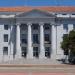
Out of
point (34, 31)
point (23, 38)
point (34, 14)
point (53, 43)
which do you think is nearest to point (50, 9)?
point (34, 14)

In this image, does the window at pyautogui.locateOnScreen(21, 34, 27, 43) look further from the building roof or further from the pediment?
the building roof

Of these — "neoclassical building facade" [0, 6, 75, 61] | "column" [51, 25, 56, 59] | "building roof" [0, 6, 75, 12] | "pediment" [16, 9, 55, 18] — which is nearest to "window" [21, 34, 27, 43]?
"neoclassical building facade" [0, 6, 75, 61]

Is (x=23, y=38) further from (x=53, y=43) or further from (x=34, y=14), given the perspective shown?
(x=53, y=43)

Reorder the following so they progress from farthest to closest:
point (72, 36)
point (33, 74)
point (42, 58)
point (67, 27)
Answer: point (67, 27), point (42, 58), point (72, 36), point (33, 74)

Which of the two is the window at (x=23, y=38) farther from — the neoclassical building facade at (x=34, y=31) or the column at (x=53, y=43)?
the column at (x=53, y=43)

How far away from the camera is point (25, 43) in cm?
10475

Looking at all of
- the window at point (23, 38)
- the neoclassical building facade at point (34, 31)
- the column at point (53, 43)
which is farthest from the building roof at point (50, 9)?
the window at point (23, 38)

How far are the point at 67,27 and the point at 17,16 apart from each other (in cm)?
1483

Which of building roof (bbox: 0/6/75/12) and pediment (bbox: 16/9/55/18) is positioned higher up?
building roof (bbox: 0/6/75/12)

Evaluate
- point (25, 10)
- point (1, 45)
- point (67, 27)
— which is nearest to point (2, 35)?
point (1, 45)

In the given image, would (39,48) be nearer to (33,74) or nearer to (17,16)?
(17,16)

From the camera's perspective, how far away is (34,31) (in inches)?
4171

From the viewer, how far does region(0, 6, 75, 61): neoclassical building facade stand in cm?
10344

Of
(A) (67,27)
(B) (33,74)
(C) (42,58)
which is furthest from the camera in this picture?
(A) (67,27)
